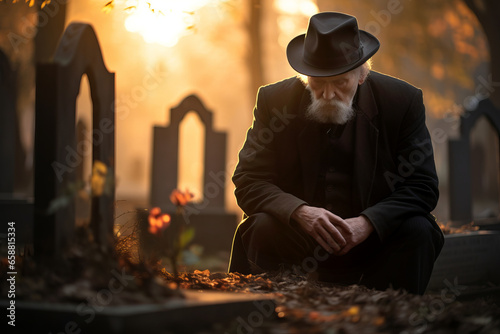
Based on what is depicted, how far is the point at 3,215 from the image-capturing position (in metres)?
6.98

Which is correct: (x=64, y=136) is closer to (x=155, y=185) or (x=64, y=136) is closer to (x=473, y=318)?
(x=473, y=318)

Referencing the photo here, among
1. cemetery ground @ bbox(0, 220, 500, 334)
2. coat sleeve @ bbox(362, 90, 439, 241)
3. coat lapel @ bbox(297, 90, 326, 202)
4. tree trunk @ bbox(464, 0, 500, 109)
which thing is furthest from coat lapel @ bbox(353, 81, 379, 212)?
tree trunk @ bbox(464, 0, 500, 109)

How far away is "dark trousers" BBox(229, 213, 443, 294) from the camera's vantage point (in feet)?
13.5

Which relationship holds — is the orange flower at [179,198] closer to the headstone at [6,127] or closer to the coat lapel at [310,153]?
the coat lapel at [310,153]

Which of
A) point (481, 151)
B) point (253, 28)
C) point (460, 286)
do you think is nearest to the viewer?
point (460, 286)

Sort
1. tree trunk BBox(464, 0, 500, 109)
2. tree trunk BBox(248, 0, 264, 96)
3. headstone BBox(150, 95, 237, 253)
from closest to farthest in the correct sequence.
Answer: headstone BBox(150, 95, 237, 253), tree trunk BBox(464, 0, 500, 109), tree trunk BBox(248, 0, 264, 96)

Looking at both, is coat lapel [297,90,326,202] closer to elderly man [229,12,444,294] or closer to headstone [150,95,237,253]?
elderly man [229,12,444,294]

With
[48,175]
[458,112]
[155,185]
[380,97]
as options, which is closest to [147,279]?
[48,175]

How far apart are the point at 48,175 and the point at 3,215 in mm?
3982

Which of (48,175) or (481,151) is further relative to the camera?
(481,151)

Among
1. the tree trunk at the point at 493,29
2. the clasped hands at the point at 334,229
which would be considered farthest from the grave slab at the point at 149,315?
the tree trunk at the point at 493,29

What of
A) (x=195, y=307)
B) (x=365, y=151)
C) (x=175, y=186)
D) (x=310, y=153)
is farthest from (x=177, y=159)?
(x=195, y=307)

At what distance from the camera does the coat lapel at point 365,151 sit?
14.4ft

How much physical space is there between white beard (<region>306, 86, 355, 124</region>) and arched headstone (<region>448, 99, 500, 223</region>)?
5.35 metres
